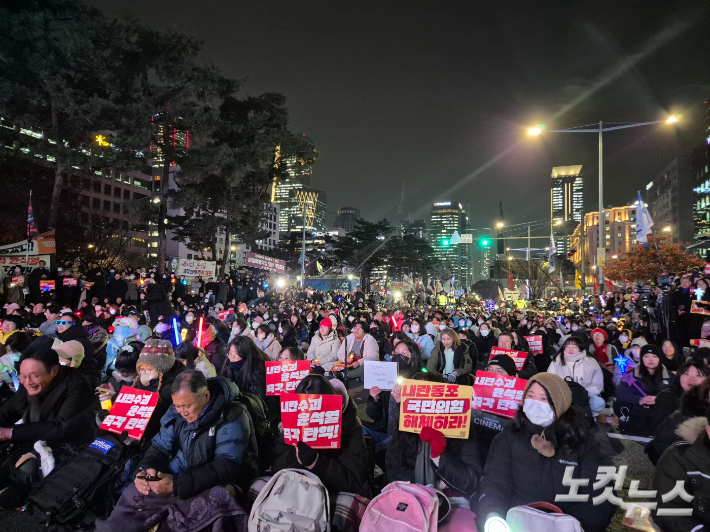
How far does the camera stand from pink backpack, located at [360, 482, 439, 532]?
3.09 m

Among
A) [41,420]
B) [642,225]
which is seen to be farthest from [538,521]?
[642,225]

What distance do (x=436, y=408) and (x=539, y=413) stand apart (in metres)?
0.86

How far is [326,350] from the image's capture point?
9.30 m

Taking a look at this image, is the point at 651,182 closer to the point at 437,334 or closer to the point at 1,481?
the point at 437,334

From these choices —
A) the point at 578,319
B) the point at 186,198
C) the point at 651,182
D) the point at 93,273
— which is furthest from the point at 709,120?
the point at 93,273

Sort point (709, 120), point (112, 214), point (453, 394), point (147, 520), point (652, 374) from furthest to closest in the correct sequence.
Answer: point (112, 214) → point (709, 120) → point (652, 374) → point (453, 394) → point (147, 520)

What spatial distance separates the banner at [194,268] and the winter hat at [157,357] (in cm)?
1706

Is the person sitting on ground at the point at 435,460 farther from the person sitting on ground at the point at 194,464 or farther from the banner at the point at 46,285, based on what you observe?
the banner at the point at 46,285

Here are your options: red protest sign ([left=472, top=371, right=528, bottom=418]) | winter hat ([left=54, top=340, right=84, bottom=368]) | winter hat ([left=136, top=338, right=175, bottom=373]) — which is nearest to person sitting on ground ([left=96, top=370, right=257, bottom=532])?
winter hat ([left=136, top=338, right=175, bottom=373])

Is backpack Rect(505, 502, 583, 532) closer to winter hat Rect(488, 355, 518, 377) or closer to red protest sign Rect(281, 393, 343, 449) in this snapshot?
red protest sign Rect(281, 393, 343, 449)

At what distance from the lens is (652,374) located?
643cm

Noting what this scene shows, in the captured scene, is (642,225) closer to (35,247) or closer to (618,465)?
(618,465)

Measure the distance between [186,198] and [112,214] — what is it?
78.7m

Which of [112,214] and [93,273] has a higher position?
[112,214]
